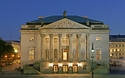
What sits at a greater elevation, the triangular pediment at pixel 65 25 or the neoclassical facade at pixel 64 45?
the triangular pediment at pixel 65 25

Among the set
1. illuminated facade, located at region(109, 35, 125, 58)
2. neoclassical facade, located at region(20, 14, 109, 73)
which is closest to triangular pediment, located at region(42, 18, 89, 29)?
neoclassical facade, located at region(20, 14, 109, 73)

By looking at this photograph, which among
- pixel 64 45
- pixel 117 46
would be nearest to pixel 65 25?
pixel 64 45

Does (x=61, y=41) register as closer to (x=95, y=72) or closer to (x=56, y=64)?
(x=56, y=64)

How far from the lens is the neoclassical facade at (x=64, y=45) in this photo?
6875 cm

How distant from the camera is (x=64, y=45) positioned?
237ft

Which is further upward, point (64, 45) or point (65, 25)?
point (65, 25)

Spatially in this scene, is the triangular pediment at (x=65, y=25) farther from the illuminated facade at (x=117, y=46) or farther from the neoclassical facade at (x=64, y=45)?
the illuminated facade at (x=117, y=46)

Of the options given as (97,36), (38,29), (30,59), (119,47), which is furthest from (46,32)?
(119,47)

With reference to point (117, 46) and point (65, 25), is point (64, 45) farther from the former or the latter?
point (117, 46)

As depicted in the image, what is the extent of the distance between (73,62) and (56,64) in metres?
4.27

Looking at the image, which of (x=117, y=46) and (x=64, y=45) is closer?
(x=64, y=45)

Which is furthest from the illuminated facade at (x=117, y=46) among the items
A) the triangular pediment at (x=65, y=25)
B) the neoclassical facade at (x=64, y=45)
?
the triangular pediment at (x=65, y=25)

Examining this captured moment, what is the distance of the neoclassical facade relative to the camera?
68.8 m

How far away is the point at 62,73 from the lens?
2653 inches
